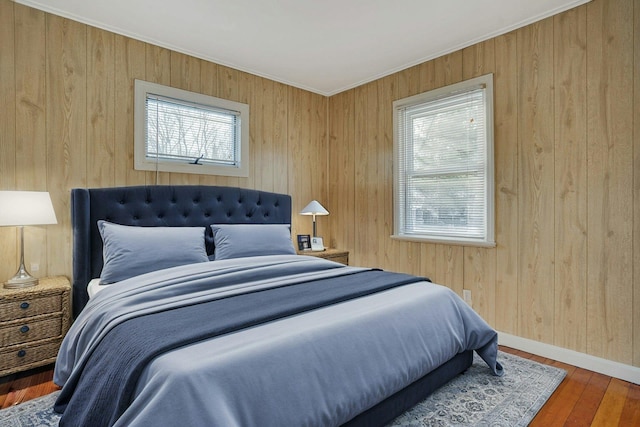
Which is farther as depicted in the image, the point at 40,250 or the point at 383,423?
the point at 40,250

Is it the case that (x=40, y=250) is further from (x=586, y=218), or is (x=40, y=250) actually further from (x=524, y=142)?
(x=586, y=218)

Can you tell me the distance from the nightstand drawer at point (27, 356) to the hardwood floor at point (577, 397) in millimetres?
118

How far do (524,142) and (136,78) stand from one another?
328cm

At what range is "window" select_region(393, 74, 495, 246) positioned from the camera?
3133 mm

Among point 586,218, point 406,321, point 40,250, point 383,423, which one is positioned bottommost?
point 383,423

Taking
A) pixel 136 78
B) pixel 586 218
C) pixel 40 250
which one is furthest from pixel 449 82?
pixel 40 250

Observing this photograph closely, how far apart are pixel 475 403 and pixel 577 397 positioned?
2.26 ft

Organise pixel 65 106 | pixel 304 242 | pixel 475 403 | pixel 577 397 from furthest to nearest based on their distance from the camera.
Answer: pixel 304 242 → pixel 65 106 → pixel 577 397 → pixel 475 403

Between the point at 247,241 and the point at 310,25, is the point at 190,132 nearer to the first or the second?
the point at 247,241

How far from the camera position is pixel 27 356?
91.6 inches

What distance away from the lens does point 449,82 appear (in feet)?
11.0

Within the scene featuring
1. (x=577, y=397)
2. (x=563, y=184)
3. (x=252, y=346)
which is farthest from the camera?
(x=563, y=184)

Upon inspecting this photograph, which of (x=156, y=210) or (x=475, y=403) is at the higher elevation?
(x=156, y=210)

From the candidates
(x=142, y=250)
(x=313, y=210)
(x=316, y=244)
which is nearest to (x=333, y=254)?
(x=316, y=244)
